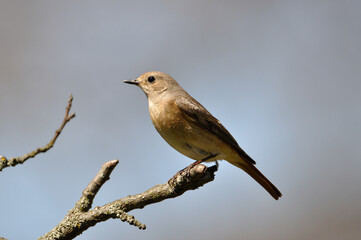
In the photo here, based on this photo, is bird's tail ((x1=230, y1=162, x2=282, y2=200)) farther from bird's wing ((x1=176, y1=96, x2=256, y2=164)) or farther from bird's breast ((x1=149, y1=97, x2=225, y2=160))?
bird's breast ((x1=149, y1=97, x2=225, y2=160))

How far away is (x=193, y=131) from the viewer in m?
4.01

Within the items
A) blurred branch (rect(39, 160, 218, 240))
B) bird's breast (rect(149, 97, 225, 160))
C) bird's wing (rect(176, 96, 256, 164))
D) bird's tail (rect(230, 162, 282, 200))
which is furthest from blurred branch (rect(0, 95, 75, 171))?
bird's tail (rect(230, 162, 282, 200))

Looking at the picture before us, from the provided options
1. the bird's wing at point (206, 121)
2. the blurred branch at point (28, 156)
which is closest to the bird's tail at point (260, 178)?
the bird's wing at point (206, 121)

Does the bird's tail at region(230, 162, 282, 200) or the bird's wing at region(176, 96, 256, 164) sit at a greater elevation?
the bird's wing at region(176, 96, 256, 164)

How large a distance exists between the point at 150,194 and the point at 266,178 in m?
1.86

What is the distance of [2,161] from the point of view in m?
2.46

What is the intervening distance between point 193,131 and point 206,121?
28cm

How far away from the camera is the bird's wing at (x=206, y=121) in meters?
4.15

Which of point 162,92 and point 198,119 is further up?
point 162,92

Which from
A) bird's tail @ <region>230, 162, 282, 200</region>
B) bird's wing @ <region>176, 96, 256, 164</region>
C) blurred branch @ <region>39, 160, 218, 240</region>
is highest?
bird's wing @ <region>176, 96, 256, 164</region>

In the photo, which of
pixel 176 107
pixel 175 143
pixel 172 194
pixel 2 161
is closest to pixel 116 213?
pixel 172 194

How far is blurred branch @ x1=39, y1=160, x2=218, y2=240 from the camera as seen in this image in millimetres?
2635

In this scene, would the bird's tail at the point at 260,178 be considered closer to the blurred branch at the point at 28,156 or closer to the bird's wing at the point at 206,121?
the bird's wing at the point at 206,121

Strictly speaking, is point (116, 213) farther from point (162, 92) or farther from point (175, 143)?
point (162, 92)
